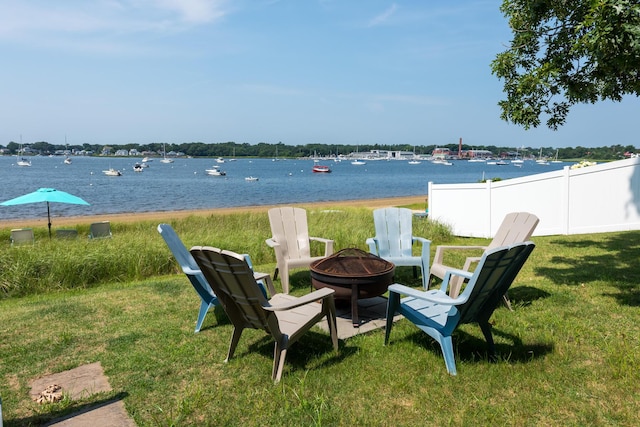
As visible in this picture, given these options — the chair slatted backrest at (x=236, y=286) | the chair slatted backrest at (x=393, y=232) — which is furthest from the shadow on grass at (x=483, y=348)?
the chair slatted backrest at (x=393, y=232)

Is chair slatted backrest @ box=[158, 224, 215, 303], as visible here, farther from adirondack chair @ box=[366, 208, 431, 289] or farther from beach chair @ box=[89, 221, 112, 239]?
beach chair @ box=[89, 221, 112, 239]

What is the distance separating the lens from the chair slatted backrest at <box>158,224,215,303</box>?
4.55 m

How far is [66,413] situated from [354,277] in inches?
106

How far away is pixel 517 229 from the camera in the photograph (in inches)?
208

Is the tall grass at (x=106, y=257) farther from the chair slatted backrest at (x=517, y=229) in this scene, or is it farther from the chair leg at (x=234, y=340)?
the chair leg at (x=234, y=340)

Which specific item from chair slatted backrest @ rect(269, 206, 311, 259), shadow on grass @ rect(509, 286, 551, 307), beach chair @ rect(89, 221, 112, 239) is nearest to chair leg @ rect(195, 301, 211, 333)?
chair slatted backrest @ rect(269, 206, 311, 259)

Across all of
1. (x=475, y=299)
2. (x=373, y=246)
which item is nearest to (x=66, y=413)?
(x=475, y=299)

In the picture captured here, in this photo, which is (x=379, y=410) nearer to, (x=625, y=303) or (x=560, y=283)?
(x=625, y=303)

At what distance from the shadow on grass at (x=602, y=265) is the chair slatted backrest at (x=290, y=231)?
356 cm

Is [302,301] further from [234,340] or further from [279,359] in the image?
[234,340]

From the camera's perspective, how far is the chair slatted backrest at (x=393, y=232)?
6680 mm

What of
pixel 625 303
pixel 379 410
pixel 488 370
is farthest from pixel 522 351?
pixel 625 303

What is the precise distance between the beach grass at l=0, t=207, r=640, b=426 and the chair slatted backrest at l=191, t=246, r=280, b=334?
43 centimetres

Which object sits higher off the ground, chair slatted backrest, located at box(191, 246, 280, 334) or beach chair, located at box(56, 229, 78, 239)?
chair slatted backrest, located at box(191, 246, 280, 334)
